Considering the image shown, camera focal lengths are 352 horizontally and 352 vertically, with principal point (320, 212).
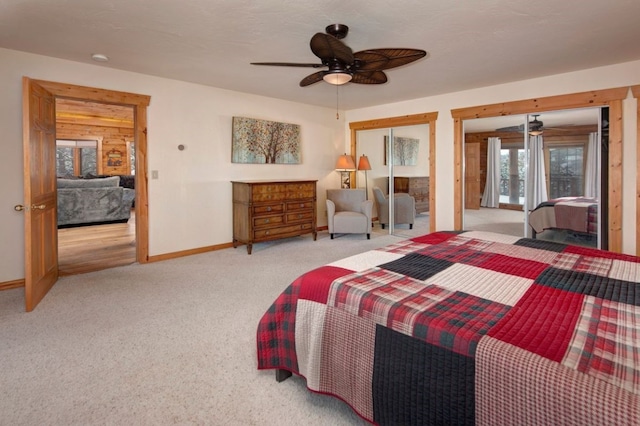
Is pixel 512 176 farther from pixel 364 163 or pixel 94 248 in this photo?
pixel 94 248

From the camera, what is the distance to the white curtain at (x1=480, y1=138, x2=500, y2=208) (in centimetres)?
549

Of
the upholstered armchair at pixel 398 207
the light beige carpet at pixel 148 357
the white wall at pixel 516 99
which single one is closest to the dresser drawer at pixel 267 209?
the light beige carpet at pixel 148 357

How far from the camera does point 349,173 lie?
720 centimetres

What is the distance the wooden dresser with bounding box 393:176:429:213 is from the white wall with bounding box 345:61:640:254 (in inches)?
15.3

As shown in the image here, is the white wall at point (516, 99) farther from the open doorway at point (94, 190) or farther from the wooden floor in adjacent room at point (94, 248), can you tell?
the wooden floor in adjacent room at point (94, 248)

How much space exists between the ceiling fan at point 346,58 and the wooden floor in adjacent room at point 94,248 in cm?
340

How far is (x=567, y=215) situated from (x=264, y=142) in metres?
4.48

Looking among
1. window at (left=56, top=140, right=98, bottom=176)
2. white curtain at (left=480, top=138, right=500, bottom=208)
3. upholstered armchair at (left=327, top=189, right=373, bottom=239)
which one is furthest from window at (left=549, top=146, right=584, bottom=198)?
window at (left=56, top=140, right=98, bottom=176)

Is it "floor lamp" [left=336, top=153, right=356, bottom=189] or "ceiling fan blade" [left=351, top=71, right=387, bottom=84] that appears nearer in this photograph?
"ceiling fan blade" [left=351, top=71, right=387, bottom=84]

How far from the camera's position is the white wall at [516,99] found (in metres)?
4.06

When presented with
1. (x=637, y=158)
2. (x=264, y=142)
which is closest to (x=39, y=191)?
(x=264, y=142)

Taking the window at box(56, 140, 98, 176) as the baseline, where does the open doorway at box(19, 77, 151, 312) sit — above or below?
below

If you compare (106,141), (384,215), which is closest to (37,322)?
(384,215)

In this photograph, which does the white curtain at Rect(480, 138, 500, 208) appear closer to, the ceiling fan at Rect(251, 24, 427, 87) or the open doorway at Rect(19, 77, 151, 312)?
the ceiling fan at Rect(251, 24, 427, 87)
